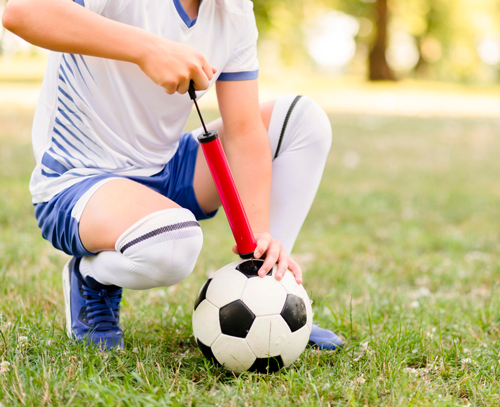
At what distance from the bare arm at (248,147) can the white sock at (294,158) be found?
11 centimetres

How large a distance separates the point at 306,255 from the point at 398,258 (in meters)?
0.62

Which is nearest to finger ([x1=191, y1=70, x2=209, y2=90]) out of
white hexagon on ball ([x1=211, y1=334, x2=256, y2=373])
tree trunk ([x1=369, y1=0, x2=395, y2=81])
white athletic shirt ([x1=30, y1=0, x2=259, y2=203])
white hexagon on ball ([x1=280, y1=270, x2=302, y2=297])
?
white athletic shirt ([x1=30, y1=0, x2=259, y2=203])

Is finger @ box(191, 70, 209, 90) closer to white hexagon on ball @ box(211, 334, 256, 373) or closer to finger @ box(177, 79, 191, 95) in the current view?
finger @ box(177, 79, 191, 95)

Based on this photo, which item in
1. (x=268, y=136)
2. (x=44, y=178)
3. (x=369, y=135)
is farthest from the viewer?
(x=369, y=135)

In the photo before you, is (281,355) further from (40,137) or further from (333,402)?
(40,137)

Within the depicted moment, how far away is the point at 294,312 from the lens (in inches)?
76.4

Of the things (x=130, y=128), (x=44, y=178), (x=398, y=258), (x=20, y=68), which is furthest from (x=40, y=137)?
(x=20, y=68)

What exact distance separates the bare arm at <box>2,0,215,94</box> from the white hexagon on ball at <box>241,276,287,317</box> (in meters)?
0.71

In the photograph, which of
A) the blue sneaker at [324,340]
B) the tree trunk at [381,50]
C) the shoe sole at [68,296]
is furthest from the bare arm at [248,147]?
the tree trunk at [381,50]

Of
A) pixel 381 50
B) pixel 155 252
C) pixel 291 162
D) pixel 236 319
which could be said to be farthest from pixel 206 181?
pixel 381 50

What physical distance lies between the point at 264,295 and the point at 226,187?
39 cm

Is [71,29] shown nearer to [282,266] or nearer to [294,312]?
[282,266]

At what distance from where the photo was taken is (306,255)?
3.88 meters

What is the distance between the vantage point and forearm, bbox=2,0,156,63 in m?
1.76
